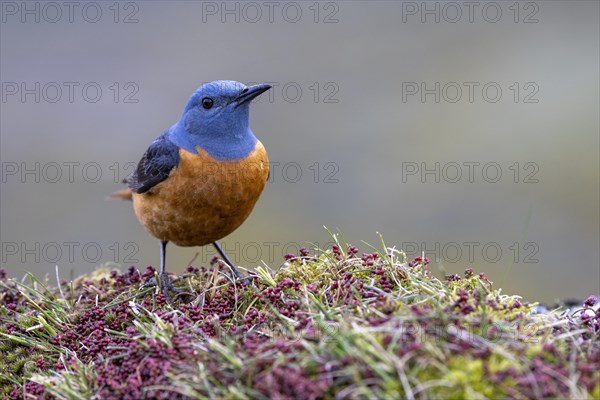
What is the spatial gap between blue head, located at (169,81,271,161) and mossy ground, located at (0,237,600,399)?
3.51 ft

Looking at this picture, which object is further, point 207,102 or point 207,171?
point 207,102

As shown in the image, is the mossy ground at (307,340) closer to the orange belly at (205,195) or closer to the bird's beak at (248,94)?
the orange belly at (205,195)

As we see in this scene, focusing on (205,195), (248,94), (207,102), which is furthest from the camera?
(207,102)

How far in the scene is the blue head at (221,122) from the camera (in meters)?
5.58

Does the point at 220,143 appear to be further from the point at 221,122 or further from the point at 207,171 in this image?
the point at 207,171

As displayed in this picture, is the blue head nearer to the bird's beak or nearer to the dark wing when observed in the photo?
the bird's beak

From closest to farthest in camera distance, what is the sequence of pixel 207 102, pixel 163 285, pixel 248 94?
pixel 163 285, pixel 248 94, pixel 207 102

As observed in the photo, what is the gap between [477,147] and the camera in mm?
11438

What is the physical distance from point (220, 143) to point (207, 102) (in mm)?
374

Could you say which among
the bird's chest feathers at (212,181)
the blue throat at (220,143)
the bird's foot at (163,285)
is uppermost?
the blue throat at (220,143)

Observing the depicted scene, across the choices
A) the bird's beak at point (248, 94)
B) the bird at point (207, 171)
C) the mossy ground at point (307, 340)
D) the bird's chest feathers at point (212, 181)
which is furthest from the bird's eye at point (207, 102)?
the mossy ground at point (307, 340)

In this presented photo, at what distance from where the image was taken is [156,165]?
18.8 feet

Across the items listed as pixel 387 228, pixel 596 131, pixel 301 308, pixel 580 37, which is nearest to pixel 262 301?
pixel 301 308

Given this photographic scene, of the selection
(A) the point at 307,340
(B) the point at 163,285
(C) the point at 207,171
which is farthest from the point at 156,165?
(A) the point at 307,340
